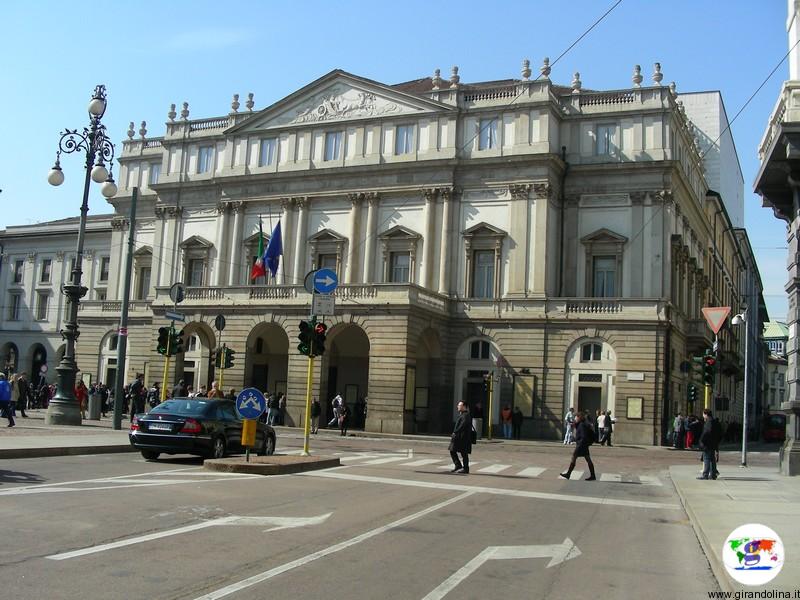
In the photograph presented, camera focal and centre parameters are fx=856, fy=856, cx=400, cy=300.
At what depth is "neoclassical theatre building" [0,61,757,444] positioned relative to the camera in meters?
43.6

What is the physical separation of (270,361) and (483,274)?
13595 mm

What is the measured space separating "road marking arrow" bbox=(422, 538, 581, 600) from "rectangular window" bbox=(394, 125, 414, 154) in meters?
40.1

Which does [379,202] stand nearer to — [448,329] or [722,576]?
[448,329]

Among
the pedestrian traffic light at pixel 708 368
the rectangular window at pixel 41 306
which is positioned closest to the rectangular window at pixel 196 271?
the rectangular window at pixel 41 306

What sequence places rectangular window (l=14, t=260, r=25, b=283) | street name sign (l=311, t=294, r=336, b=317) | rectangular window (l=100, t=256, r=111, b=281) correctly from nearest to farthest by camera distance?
street name sign (l=311, t=294, r=336, b=317)
rectangular window (l=100, t=256, r=111, b=281)
rectangular window (l=14, t=260, r=25, b=283)

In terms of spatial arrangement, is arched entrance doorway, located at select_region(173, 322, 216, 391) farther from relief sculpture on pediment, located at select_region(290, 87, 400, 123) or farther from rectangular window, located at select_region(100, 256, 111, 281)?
rectangular window, located at select_region(100, 256, 111, 281)

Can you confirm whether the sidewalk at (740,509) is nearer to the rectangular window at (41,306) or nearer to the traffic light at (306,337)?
the traffic light at (306,337)

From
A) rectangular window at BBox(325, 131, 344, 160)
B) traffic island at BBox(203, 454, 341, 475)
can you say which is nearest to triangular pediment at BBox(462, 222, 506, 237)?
rectangular window at BBox(325, 131, 344, 160)

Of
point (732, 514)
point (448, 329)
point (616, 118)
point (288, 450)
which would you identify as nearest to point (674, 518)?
point (732, 514)

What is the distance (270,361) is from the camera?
5044 centimetres

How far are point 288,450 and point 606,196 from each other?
2725 cm

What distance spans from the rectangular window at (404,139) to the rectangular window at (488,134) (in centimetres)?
412

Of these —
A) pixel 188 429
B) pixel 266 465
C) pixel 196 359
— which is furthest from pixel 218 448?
pixel 196 359

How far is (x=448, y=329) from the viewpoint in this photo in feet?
154
